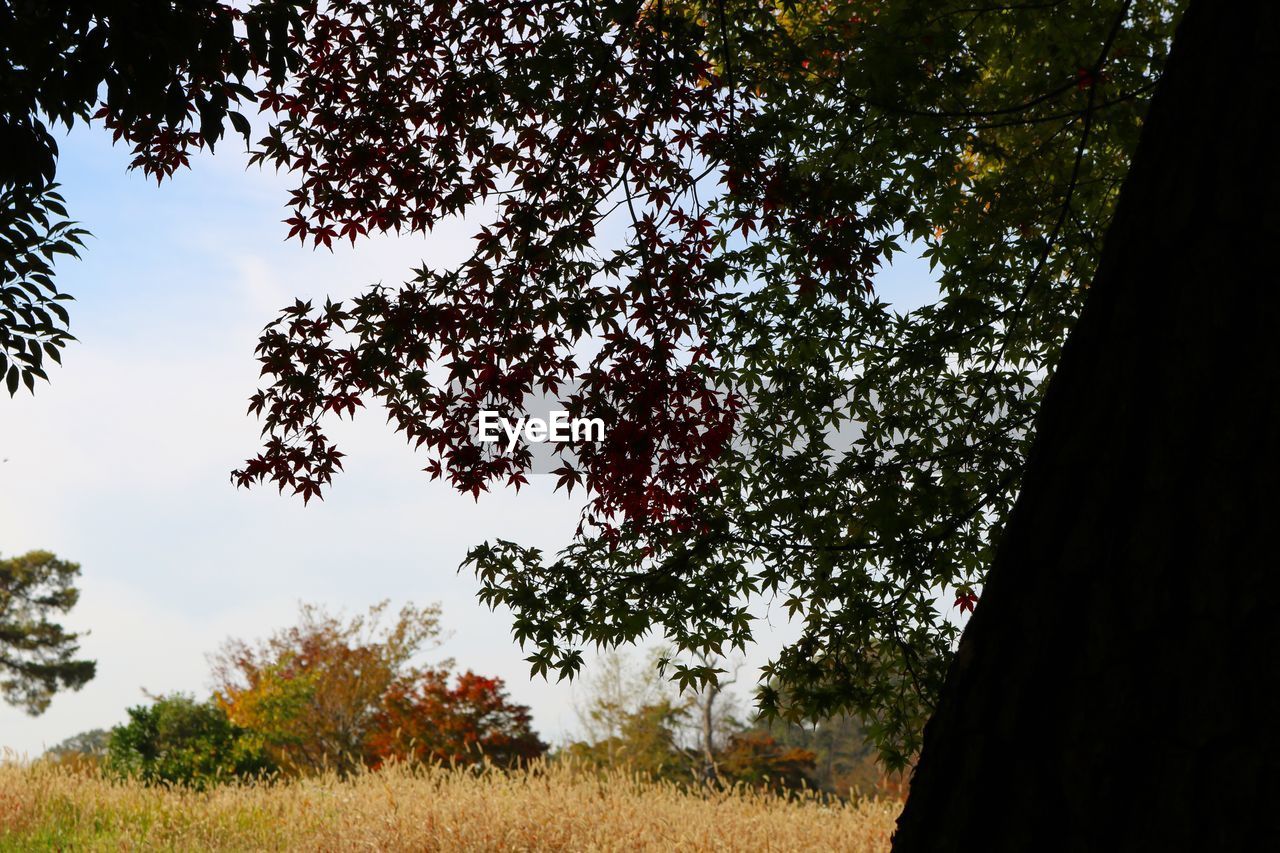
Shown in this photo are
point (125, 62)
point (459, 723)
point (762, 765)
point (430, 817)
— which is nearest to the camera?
point (125, 62)

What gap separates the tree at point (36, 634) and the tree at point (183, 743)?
10.3 metres

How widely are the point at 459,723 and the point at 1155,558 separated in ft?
48.7

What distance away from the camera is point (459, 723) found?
15180 millimetres

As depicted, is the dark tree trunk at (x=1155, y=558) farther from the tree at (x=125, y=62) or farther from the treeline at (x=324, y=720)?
the treeline at (x=324, y=720)

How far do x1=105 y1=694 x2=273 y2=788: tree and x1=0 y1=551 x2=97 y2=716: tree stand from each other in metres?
10.3

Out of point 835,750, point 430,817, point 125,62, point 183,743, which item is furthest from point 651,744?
point 125,62

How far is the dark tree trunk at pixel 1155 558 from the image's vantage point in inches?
54.6

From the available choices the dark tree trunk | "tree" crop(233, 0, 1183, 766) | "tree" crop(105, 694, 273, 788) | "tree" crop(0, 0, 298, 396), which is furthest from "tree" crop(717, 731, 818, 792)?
the dark tree trunk

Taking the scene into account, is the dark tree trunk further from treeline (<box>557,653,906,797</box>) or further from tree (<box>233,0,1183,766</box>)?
treeline (<box>557,653,906,797</box>)

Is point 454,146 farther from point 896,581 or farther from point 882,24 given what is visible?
point 896,581

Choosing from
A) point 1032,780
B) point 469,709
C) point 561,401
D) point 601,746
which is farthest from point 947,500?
point 601,746

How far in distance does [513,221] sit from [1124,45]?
443 cm

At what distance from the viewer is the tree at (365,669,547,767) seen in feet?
49.7

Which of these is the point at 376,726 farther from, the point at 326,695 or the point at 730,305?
the point at 730,305
